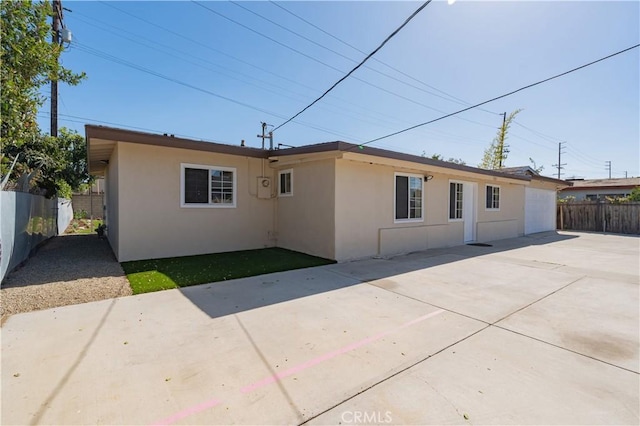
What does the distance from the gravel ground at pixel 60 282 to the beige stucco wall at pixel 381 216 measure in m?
4.96

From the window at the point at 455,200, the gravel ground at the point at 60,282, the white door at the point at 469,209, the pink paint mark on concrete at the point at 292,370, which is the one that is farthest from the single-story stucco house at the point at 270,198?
the pink paint mark on concrete at the point at 292,370

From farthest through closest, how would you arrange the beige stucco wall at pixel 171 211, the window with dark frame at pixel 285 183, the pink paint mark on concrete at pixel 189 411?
the window with dark frame at pixel 285 183 → the beige stucco wall at pixel 171 211 → the pink paint mark on concrete at pixel 189 411

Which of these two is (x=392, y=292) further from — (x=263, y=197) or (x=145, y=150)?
(x=145, y=150)

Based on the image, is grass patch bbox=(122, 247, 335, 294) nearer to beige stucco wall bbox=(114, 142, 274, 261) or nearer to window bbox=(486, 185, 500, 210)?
beige stucco wall bbox=(114, 142, 274, 261)

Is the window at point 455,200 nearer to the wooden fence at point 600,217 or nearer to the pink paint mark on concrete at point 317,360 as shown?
the pink paint mark on concrete at point 317,360

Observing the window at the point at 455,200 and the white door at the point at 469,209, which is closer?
the window at the point at 455,200

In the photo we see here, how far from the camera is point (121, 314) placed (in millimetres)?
4070

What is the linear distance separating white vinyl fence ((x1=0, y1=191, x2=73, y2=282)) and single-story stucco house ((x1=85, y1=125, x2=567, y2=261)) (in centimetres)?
176

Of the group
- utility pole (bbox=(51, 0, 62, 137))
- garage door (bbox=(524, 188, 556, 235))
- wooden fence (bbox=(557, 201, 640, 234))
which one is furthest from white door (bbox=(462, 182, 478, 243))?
utility pole (bbox=(51, 0, 62, 137))

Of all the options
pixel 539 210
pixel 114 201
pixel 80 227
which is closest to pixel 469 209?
pixel 539 210

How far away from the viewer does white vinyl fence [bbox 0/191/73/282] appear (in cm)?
531

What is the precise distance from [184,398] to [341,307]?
2538 mm

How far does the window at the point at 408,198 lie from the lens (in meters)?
9.21

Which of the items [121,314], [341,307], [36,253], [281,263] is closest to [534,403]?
[341,307]
